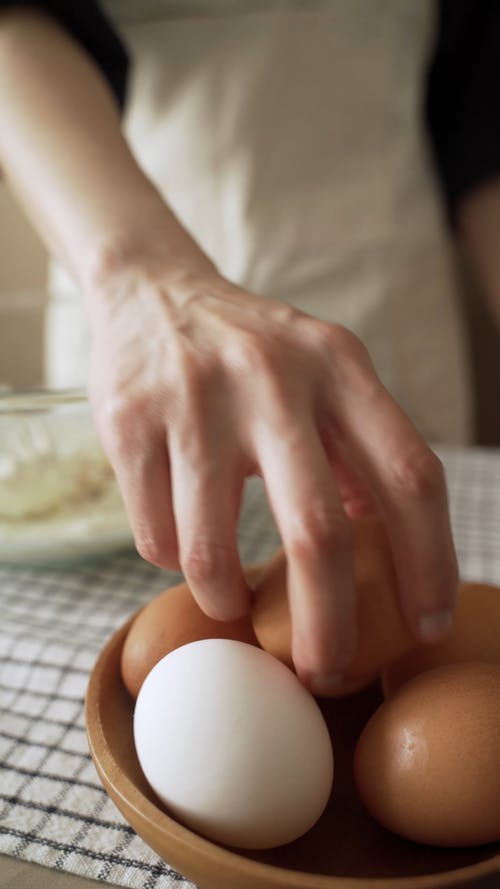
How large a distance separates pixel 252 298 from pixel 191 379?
0.32ft

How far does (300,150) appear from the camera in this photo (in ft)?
3.74

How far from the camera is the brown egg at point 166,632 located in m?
0.43

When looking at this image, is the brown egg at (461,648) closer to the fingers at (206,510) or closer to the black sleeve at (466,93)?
the fingers at (206,510)

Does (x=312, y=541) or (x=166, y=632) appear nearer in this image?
(x=312, y=541)

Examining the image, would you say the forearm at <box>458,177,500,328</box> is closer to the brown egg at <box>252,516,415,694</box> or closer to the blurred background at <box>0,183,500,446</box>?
Result: the blurred background at <box>0,183,500,446</box>

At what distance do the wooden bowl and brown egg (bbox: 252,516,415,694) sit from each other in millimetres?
55

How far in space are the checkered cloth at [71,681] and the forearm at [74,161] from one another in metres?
0.30

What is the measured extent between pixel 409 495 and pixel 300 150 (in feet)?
3.01

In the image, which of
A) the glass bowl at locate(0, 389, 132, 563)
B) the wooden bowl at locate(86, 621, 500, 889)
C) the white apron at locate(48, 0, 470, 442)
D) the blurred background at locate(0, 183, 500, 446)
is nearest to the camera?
the wooden bowl at locate(86, 621, 500, 889)

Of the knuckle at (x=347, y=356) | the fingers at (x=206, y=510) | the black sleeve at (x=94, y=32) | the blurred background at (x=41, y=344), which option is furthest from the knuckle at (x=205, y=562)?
the blurred background at (x=41, y=344)

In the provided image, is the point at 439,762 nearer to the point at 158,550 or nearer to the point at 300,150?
the point at 158,550

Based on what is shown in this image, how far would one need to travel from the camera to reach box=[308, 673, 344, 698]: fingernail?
374 millimetres

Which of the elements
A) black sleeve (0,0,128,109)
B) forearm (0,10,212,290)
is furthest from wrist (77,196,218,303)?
black sleeve (0,0,128,109)

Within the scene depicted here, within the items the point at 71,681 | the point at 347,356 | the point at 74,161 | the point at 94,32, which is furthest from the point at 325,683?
the point at 94,32
